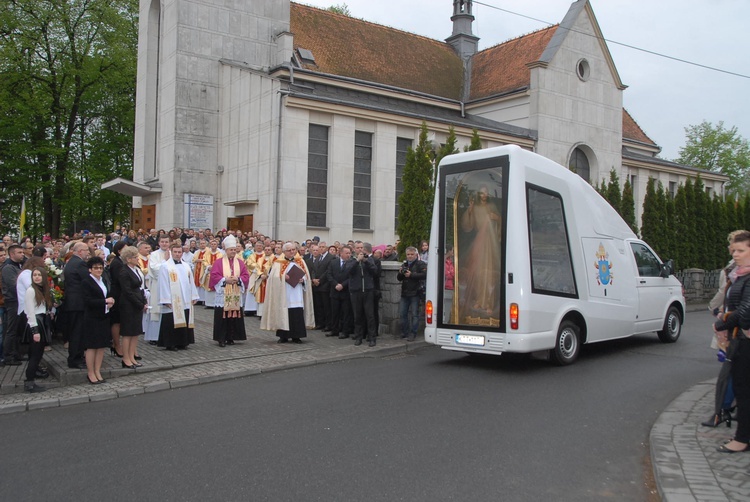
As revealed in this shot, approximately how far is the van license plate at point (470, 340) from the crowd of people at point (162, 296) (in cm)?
252

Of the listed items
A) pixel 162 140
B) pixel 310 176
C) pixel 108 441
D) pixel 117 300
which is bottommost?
pixel 108 441

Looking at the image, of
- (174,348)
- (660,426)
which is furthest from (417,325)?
(660,426)

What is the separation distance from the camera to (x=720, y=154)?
63.5m

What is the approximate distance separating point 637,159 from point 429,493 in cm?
3611

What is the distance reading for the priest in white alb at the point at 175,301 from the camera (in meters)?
11.0

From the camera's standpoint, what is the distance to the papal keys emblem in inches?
420

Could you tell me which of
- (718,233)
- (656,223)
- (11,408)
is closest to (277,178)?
(656,223)

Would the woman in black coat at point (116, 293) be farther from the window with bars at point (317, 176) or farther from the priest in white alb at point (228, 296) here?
the window with bars at point (317, 176)

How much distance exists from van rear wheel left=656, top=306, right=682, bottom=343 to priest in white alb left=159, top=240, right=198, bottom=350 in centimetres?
922

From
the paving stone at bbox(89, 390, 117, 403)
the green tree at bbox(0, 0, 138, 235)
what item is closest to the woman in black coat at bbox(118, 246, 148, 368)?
the paving stone at bbox(89, 390, 117, 403)

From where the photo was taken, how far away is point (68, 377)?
29.2 ft

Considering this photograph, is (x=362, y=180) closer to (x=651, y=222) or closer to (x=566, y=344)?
(x=651, y=222)

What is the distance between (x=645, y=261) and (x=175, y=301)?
890 cm

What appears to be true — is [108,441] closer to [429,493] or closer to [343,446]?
[343,446]
